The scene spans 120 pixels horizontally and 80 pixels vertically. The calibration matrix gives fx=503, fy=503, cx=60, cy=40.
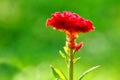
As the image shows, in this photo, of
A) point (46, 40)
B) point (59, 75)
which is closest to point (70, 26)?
point (59, 75)

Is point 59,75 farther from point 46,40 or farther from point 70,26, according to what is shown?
point 46,40

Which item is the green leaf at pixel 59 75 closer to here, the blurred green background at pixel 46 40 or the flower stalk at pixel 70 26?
the flower stalk at pixel 70 26

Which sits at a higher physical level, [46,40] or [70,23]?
[46,40]

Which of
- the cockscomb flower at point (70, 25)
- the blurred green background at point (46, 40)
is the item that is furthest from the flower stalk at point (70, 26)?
the blurred green background at point (46, 40)

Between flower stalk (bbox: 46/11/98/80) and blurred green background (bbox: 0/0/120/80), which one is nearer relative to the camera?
flower stalk (bbox: 46/11/98/80)

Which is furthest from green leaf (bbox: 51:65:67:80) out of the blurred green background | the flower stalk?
the blurred green background

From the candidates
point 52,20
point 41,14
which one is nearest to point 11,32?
point 41,14

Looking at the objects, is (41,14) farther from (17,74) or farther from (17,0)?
(17,74)

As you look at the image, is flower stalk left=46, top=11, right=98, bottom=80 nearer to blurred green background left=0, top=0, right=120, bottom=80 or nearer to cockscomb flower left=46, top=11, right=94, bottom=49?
cockscomb flower left=46, top=11, right=94, bottom=49

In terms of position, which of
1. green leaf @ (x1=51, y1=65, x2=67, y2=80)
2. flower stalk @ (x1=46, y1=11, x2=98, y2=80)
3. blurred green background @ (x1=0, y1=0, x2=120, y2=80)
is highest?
blurred green background @ (x1=0, y1=0, x2=120, y2=80)
